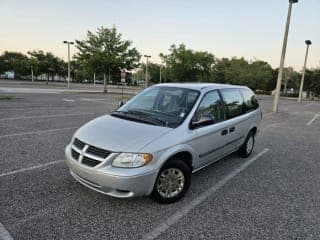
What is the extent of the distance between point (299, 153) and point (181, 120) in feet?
14.0

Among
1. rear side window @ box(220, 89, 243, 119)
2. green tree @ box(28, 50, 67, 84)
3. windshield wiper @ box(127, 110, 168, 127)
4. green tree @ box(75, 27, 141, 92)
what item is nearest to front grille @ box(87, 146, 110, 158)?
windshield wiper @ box(127, 110, 168, 127)

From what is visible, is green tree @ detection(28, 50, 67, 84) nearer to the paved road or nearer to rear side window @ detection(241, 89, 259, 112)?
the paved road

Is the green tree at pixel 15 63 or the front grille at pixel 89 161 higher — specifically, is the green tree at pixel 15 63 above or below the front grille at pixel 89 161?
above

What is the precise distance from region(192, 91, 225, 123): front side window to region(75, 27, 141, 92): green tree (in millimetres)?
24984

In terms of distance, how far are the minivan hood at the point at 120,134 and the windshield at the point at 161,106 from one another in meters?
0.20

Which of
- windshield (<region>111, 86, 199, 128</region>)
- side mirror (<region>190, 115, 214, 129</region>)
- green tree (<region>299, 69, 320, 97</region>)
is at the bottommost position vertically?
side mirror (<region>190, 115, 214, 129</region>)

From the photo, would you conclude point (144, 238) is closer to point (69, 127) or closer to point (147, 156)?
point (147, 156)

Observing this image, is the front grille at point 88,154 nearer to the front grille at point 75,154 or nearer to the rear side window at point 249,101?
the front grille at point 75,154

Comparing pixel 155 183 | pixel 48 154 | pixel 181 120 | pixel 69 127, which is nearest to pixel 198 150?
pixel 181 120

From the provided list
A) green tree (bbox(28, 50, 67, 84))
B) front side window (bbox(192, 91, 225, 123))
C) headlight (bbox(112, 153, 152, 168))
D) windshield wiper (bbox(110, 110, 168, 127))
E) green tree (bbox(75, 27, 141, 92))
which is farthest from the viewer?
green tree (bbox(28, 50, 67, 84))

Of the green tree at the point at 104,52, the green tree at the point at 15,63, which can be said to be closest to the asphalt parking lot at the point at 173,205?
the green tree at the point at 104,52

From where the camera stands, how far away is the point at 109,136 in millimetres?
2965

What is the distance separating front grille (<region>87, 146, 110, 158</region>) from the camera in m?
2.76

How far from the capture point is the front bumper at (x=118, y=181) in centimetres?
269
